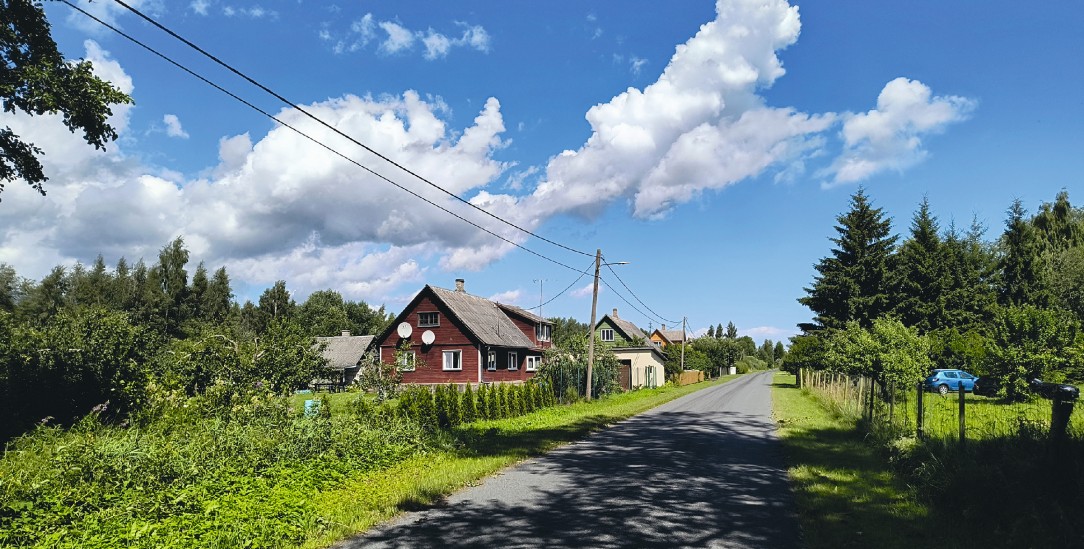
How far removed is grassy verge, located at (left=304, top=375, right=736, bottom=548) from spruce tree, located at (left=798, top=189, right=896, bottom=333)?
2805 cm

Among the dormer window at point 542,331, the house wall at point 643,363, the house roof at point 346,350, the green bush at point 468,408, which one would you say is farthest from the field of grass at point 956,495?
the house roof at point 346,350

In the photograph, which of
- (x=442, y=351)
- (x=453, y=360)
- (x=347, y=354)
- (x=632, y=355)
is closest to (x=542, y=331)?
(x=632, y=355)

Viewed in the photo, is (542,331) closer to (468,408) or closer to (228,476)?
(468,408)

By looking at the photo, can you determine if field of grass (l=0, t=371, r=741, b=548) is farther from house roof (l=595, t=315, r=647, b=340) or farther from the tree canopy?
house roof (l=595, t=315, r=647, b=340)

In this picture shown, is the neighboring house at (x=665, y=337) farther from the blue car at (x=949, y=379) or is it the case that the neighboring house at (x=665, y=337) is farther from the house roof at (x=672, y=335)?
the blue car at (x=949, y=379)

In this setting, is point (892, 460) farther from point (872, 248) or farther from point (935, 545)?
point (872, 248)

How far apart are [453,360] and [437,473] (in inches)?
1287

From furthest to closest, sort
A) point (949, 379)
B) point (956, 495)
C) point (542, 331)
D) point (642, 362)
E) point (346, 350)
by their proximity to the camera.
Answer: point (346, 350)
point (642, 362)
point (542, 331)
point (949, 379)
point (956, 495)

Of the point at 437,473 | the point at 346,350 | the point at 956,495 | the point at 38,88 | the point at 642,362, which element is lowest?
the point at 642,362

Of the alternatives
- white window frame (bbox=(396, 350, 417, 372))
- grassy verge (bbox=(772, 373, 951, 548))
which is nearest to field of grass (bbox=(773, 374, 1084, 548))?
grassy verge (bbox=(772, 373, 951, 548))

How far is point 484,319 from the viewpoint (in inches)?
Result: 1788

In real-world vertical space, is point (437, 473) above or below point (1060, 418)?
below

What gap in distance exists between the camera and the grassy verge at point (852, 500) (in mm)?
6414

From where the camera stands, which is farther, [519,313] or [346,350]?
[346,350]
